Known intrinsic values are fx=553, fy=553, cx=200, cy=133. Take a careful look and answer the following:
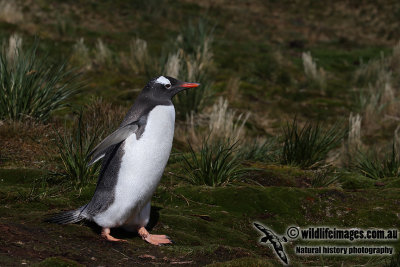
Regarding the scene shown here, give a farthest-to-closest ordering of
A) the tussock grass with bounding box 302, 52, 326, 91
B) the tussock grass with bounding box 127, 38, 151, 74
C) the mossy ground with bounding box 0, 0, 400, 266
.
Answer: the tussock grass with bounding box 302, 52, 326, 91
the tussock grass with bounding box 127, 38, 151, 74
the mossy ground with bounding box 0, 0, 400, 266

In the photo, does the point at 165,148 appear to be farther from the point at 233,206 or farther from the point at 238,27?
the point at 238,27

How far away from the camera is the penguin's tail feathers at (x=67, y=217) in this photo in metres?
4.49

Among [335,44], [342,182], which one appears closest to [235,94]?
[342,182]

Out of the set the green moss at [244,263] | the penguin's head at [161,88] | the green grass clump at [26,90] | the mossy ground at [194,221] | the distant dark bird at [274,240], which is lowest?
the distant dark bird at [274,240]

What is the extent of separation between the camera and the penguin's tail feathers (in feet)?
14.7

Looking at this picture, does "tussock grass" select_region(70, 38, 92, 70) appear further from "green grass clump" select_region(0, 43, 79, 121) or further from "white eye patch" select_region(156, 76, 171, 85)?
"white eye patch" select_region(156, 76, 171, 85)

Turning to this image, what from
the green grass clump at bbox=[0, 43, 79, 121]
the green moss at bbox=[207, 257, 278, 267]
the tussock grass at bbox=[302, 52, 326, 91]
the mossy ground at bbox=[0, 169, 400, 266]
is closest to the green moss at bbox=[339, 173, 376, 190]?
the mossy ground at bbox=[0, 169, 400, 266]

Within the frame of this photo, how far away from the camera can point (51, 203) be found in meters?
5.23

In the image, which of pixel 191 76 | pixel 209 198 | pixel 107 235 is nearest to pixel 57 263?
pixel 107 235

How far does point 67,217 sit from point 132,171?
0.68 m

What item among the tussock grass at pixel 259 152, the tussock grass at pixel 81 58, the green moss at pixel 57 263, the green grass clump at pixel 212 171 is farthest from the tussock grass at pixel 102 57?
the green moss at pixel 57 263

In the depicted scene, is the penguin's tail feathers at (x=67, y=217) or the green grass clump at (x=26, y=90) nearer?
the penguin's tail feathers at (x=67, y=217)

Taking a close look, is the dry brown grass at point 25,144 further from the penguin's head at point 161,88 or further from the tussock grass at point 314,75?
the tussock grass at point 314,75

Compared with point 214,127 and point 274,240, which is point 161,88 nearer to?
point 274,240
